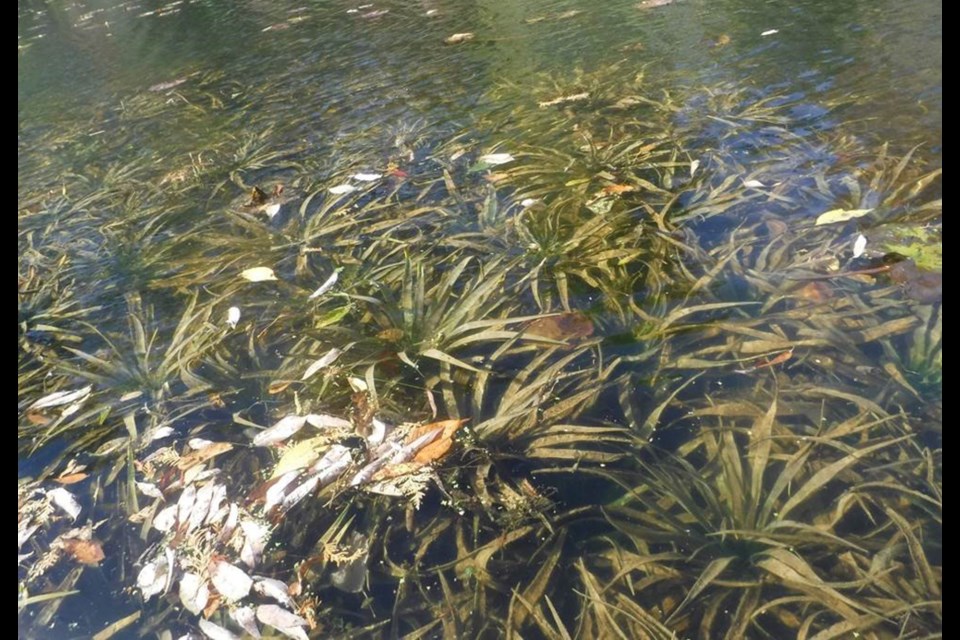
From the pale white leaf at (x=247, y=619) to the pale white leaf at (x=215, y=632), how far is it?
3 centimetres

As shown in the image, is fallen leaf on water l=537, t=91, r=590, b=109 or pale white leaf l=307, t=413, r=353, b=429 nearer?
pale white leaf l=307, t=413, r=353, b=429

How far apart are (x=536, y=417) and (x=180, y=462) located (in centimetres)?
116

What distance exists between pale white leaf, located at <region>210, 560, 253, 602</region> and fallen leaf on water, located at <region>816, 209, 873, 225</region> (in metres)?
2.40

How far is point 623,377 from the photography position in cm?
189

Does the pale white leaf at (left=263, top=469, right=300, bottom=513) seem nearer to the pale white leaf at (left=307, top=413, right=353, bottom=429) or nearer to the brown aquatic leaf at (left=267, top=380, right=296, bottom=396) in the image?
the pale white leaf at (left=307, top=413, right=353, bottom=429)

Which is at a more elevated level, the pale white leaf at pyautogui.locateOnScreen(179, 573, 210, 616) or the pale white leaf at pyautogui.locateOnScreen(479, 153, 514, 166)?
the pale white leaf at pyautogui.locateOnScreen(479, 153, 514, 166)

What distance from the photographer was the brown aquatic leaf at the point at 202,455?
74.7 inches

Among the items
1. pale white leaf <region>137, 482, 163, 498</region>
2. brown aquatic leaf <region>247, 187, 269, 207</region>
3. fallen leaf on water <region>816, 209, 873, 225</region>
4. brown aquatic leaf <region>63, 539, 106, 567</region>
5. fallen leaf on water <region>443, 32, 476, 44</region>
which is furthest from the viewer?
fallen leaf on water <region>443, 32, 476, 44</region>

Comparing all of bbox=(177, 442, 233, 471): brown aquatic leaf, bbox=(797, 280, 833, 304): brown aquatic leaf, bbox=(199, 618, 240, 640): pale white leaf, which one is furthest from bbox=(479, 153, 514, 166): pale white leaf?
bbox=(199, 618, 240, 640): pale white leaf

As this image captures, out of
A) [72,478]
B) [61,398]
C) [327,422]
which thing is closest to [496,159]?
[327,422]

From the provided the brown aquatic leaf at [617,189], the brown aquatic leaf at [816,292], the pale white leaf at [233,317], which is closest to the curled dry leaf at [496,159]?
the brown aquatic leaf at [617,189]

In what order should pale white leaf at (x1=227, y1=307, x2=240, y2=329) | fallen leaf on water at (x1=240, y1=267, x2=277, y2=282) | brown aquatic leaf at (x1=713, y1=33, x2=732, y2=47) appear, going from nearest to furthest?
pale white leaf at (x1=227, y1=307, x2=240, y2=329) < fallen leaf on water at (x1=240, y1=267, x2=277, y2=282) < brown aquatic leaf at (x1=713, y1=33, x2=732, y2=47)

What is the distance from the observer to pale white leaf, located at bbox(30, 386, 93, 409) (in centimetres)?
230

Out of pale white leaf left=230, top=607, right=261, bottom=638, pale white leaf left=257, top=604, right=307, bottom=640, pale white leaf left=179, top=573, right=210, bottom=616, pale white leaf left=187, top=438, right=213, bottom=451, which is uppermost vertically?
pale white leaf left=187, top=438, right=213, bottom=451
